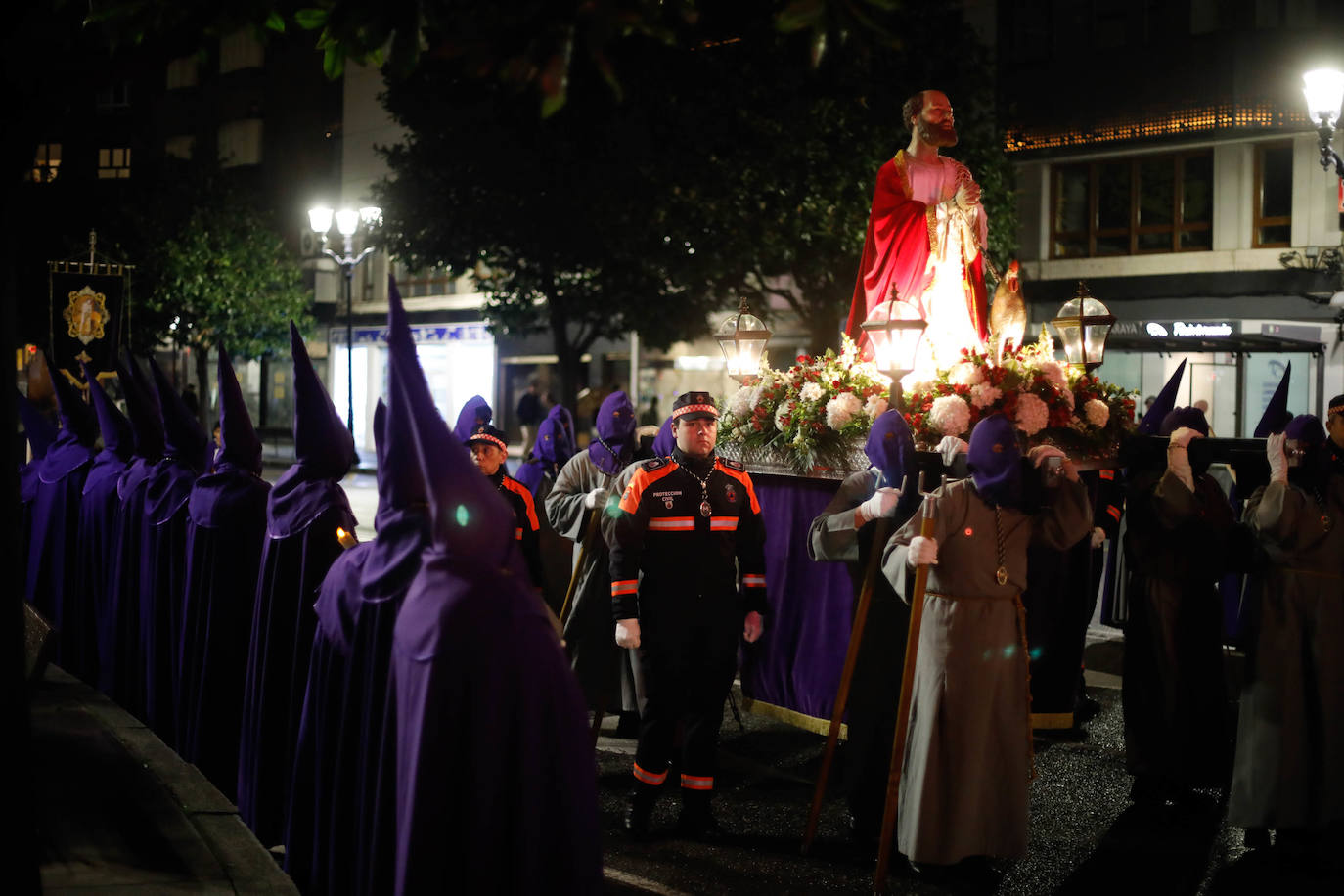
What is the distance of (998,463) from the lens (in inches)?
219

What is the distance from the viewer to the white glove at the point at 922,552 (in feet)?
17.7

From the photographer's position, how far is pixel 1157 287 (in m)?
25.4

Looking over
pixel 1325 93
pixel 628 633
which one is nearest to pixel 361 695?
pixel 628 633

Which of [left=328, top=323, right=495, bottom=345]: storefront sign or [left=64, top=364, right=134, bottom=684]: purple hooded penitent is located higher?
[left=328, top=323, right=495, bottom=345]: storefront sign

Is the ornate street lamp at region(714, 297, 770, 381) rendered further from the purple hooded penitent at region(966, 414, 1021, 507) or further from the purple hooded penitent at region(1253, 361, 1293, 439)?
the purple hooded penitent at region(966, 414, 1021, 507)

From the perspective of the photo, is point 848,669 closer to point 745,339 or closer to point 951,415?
point 951,415

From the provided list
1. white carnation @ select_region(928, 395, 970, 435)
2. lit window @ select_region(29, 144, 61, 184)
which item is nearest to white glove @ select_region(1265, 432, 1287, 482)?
white carnation @ select_region(928, 395, 970, 435)

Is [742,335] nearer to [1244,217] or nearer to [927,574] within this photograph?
[927,574]

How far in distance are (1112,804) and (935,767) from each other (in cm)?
192

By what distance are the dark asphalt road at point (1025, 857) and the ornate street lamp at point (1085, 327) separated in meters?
3.21

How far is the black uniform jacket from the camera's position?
20.7 ft

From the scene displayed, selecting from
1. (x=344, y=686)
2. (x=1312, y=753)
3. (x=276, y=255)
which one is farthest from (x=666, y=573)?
(x=276, y=255)

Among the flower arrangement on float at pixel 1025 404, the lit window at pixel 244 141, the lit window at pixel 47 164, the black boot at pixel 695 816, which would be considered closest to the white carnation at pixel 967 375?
the flower arrangement on float at pixel 1025 404

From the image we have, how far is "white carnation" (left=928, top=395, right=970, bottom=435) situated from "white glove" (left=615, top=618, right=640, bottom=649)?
2133mm
